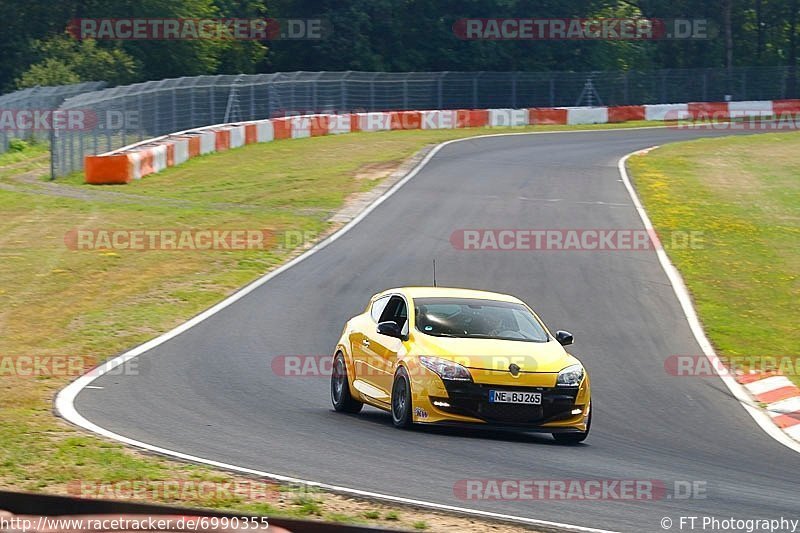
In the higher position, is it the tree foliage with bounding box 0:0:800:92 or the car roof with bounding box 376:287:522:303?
the tree foliage with bounding box 0:0:800:92

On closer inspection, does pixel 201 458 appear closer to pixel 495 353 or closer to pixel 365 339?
pixel 495 353

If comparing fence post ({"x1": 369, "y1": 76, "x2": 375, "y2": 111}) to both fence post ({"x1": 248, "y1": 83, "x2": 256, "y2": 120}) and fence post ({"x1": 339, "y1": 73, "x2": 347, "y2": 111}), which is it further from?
fence post ({"x1": 248, "y1": 83, "x2": 256, "y2": 120})

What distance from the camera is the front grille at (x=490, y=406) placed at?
11656mm

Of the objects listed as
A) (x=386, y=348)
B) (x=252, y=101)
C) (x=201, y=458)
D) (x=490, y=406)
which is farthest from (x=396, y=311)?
(x=252, y=101)

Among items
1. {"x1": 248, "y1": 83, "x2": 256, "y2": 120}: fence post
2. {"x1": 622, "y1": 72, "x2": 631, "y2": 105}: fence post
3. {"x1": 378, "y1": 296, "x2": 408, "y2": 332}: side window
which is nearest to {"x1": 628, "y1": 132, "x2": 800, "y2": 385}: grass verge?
{"x1": 378, "y1": 296, "x2": 408, "y2": 332}: side window

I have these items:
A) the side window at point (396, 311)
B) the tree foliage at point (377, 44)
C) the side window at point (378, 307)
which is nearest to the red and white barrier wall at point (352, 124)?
the tree foliage at point (377, 44)

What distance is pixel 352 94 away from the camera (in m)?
57.6

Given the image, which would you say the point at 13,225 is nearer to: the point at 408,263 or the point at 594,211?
the point at 408,263

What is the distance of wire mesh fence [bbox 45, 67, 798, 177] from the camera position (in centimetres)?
3825

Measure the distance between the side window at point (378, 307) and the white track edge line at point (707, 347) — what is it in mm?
4343

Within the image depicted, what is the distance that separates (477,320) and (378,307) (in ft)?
4.53

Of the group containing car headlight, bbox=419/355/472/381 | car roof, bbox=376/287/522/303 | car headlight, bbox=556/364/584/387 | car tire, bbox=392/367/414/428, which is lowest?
car tire, bbox=392/367/414/428

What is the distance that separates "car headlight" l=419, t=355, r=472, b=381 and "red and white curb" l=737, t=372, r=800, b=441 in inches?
156

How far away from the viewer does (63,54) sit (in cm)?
5788
